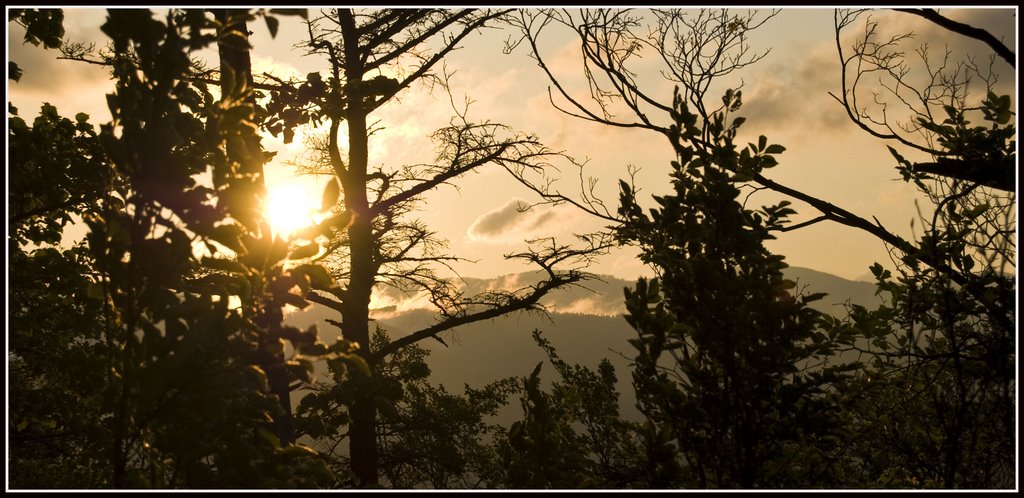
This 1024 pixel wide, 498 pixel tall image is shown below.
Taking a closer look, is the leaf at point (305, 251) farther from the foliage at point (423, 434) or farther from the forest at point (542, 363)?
the foliage at point (423, 434)

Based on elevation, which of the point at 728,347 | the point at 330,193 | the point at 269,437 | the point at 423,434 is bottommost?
the point at 423,434

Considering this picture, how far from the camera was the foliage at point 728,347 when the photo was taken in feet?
10.6

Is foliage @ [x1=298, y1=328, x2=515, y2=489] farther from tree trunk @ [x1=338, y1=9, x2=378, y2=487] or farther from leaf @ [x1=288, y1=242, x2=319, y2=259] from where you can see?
leaf @ [x1=288, y1=242, x2=319, y2=259]

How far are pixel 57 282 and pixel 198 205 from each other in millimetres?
4923

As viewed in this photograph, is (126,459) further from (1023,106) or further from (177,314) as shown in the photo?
(1023,106)

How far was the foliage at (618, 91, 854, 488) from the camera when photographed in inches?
127

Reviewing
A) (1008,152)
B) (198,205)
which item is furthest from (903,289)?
(198,205)

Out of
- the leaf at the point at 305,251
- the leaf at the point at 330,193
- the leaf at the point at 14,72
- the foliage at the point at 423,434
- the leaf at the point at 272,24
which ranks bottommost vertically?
the foliage at the point at 423,434

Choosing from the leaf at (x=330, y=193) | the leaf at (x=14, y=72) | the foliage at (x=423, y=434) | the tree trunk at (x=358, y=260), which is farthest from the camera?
the foliage at (x=423, y=434)

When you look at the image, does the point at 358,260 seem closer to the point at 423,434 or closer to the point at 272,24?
the point at 423,434

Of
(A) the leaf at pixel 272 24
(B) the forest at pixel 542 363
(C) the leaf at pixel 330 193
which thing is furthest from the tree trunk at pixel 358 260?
(C) the leaf at pixel 330 193

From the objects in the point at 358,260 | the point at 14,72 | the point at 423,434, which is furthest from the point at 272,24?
the point at 423,434

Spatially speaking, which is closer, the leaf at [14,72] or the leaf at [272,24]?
the leaf at [272,24]

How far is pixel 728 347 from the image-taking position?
322cm
